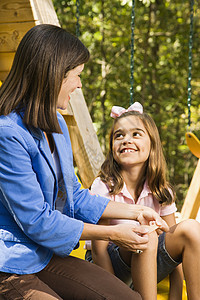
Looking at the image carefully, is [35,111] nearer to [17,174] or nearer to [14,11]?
[17,174]

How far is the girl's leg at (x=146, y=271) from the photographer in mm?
1736

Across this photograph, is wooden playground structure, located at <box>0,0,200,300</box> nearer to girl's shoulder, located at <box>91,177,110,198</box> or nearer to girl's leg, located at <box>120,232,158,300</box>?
girl's shoulder, located at <box>91,177,110,198</box>

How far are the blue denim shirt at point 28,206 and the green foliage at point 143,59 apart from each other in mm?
4216

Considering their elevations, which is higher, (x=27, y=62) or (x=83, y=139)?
(x=27, y=62)

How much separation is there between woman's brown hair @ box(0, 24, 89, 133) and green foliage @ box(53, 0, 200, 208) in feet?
13.8

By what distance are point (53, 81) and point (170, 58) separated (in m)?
4.95

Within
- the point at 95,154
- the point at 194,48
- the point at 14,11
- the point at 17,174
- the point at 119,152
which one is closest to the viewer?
the point at 17,174

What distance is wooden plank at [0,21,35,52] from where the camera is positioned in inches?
103

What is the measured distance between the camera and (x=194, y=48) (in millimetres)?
6047

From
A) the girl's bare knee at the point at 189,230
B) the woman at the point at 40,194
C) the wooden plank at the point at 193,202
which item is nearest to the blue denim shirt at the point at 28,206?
the woman at the point at 40,194

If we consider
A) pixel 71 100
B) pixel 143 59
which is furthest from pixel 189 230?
pixel 143 59

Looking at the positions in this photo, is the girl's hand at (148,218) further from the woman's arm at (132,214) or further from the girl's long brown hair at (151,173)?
the girl's long brown hair at (151,173)

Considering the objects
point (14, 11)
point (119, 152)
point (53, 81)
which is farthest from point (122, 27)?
point (53, 81)

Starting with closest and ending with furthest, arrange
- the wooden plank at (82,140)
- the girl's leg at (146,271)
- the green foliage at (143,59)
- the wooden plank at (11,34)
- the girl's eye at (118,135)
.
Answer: the girl's leg at (146,271), the girl's eye at (118,135), the wooden plank at (11,34), the wooden plank at (82,140), the green foliage at (143,59)
